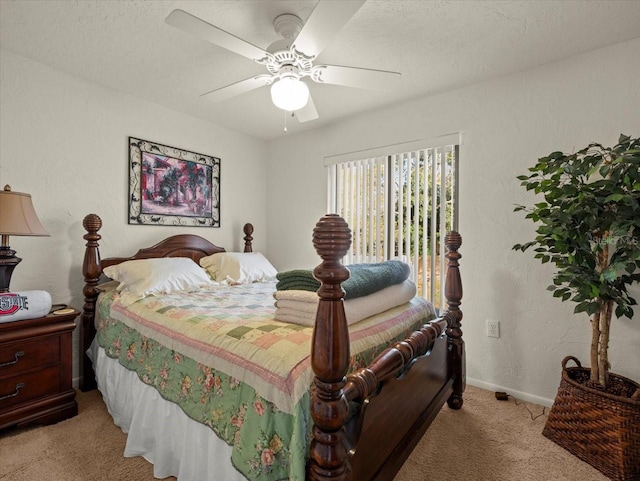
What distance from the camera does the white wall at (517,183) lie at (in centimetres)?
205

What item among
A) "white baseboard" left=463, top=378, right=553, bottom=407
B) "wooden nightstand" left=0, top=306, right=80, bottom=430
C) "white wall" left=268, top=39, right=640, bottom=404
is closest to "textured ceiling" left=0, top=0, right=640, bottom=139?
"white wall" left=268, top=39, right=640, bottom=404

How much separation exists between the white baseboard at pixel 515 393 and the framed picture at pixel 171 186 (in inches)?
110

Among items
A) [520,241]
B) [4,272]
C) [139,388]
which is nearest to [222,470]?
[139,388]

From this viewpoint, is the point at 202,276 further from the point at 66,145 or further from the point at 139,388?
the point at 66,145

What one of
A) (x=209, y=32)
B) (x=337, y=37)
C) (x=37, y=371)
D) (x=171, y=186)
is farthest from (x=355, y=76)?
(x=37, y=371)

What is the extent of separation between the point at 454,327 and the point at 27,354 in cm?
258

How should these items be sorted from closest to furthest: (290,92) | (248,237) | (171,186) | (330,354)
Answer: (330,354) < (290,92) < (171,186) < (248,237)

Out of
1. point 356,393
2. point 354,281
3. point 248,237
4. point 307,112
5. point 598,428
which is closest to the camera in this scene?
point 356,393

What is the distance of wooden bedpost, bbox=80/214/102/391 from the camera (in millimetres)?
2361

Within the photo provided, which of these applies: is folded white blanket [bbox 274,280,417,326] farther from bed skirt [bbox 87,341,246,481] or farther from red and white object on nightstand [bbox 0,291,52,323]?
red and white object on nightstand [bbox 0,291,52,323]

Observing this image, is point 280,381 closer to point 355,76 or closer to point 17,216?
point 355,76

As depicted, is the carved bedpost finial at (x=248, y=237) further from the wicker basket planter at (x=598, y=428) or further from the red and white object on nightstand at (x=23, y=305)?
the wicker basket planter at (x=598, y=428)

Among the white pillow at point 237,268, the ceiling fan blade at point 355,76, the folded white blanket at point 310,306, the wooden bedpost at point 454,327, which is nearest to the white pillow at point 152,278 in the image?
the white pillow at point 237,268

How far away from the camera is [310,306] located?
1.38 m
